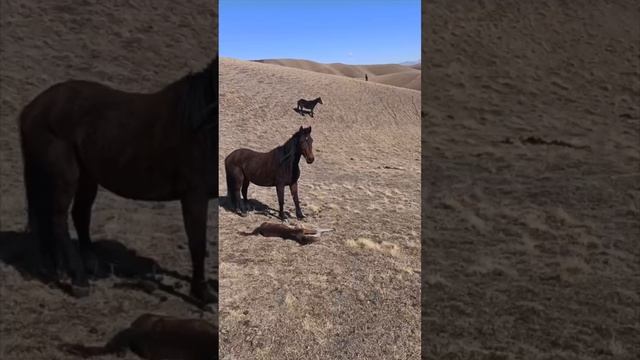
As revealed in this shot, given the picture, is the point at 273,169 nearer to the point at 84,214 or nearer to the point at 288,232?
the point at 288,232

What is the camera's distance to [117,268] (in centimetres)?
344

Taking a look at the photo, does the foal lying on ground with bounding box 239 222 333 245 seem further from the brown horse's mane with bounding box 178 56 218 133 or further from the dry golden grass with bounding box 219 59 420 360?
the brown horse's mane with bounding box 178 56 218 133

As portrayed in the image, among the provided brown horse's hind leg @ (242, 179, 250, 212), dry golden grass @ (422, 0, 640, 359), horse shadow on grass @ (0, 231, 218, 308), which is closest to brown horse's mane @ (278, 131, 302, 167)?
brown horse's hind leg @ (242, 179, 250, 212)

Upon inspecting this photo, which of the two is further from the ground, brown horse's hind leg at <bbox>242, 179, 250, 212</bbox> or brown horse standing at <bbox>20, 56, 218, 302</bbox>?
brown horse standing at <bbox>20, 56, 218, 302</bbox>

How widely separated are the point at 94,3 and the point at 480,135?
193 inches

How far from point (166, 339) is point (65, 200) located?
123cm

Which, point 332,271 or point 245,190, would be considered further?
point 245,190

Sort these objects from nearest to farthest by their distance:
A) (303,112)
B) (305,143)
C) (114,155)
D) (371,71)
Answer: (114,155) < (305,143) < (303,112) < (371,71)

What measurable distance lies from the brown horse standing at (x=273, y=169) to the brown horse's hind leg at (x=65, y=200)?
18.9 ft

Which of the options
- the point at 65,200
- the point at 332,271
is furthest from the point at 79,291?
the point at 332,271

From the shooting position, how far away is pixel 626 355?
4.43 m

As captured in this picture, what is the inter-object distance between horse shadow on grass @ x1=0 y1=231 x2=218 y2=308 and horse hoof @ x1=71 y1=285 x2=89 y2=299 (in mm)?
40

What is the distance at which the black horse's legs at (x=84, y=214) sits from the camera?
3.35m

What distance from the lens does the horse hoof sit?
3354 millimetres
